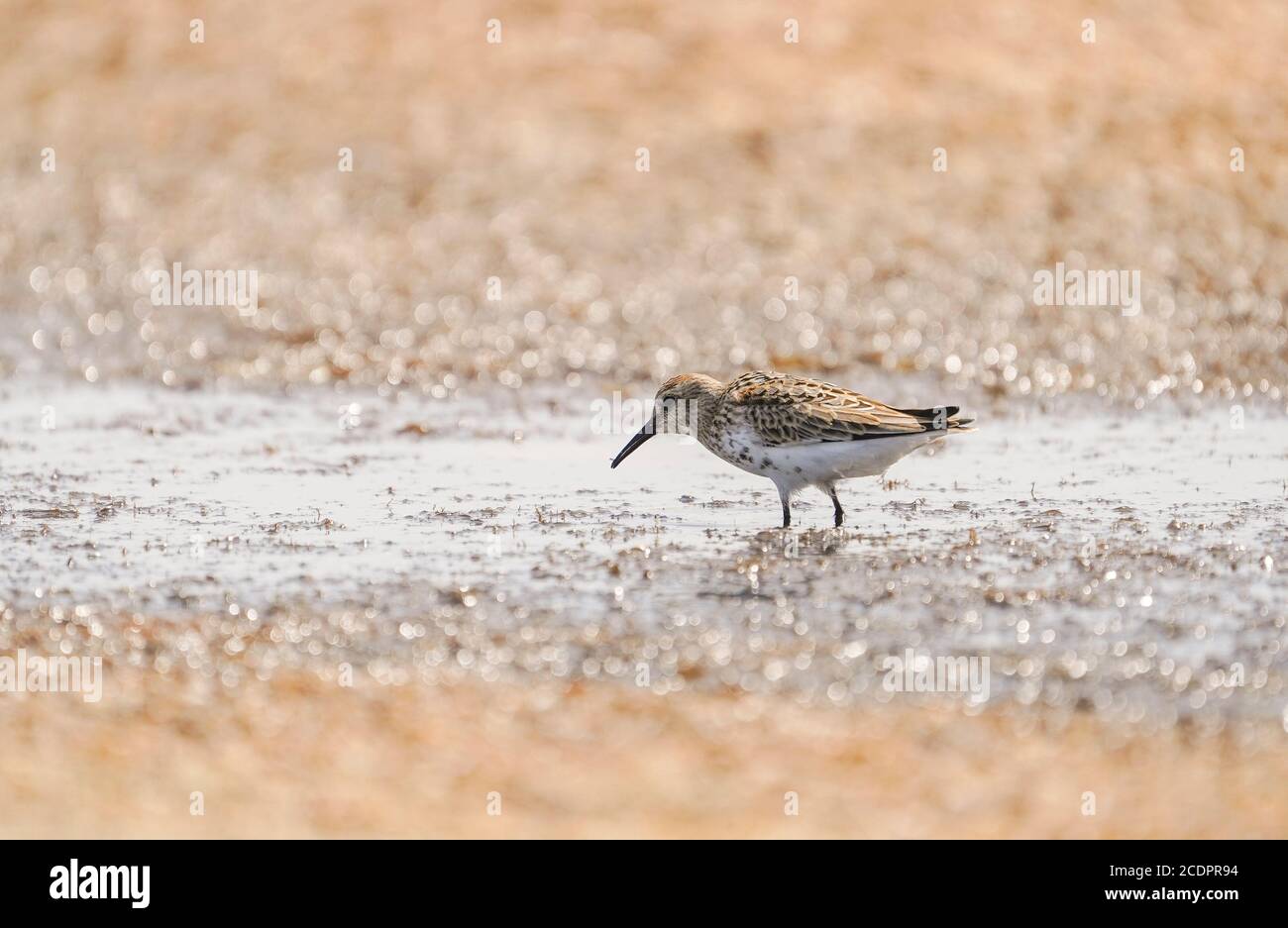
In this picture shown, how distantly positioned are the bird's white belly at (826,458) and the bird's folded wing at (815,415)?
0.04 meters

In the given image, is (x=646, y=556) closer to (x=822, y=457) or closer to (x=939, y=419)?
(x=822, y=457)

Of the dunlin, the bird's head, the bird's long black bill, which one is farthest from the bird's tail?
the bird's long black bill

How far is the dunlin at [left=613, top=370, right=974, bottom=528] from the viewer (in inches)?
428

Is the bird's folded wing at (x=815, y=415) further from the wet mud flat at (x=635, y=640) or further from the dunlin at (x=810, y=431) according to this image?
the wet mud flat at (x=635, y=640)

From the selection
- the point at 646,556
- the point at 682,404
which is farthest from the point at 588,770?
the point at 682,404

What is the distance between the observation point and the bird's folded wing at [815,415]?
35.7ft

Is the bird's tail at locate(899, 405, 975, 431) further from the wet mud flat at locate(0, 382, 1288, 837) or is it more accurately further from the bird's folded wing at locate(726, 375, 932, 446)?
the wet mud flat at locate(0, 382, 1288, 837)

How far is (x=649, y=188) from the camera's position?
1947cm

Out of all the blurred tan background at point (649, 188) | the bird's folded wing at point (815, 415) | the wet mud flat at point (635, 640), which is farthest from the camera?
the blurred tan background at point (649, 188)

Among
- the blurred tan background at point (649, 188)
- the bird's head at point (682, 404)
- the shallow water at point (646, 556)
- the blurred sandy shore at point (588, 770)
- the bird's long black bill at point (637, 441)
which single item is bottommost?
the blurred sandy shore at point (588, 770)

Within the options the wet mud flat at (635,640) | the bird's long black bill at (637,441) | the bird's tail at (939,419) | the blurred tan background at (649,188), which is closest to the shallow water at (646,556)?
the wet mud flat at (635,640)

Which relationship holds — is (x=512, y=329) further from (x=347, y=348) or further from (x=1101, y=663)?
(x=1101, y=663)
